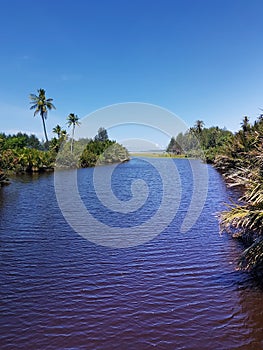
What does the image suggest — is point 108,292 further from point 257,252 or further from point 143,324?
point 257,252

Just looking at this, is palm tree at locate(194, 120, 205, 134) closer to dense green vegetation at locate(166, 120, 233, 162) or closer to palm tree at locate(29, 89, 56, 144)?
dense green vegetation at locate(166, 120, 233, 162)

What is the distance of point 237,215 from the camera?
6.99 m

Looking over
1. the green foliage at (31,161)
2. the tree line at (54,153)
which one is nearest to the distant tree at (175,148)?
the tree line at (54,153)

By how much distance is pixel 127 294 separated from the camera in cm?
779

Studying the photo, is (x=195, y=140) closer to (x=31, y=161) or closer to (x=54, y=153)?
(x=54, y=153)

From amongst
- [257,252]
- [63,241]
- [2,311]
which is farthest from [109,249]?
[257,252]

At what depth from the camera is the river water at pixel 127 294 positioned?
6.02 meters

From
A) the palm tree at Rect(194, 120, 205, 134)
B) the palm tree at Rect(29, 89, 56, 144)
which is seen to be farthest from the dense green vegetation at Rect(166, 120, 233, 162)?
the palm tree at Rect(29, 89, 56, 144)

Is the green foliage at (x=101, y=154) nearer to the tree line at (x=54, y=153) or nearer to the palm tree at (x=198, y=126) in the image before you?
the tree line at (x=54, y=153)

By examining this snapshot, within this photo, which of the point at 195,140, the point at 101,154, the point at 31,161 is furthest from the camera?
the point at 195,140

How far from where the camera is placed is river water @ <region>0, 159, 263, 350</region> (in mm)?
6016

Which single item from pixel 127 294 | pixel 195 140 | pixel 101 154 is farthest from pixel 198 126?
pixel 127 294

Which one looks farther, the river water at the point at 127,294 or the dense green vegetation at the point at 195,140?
the dense green vegetation at the point at 195,140

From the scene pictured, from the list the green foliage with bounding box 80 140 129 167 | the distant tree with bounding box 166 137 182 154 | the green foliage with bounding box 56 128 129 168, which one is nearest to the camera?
the green foliage with bounding box 56 128 129 168
